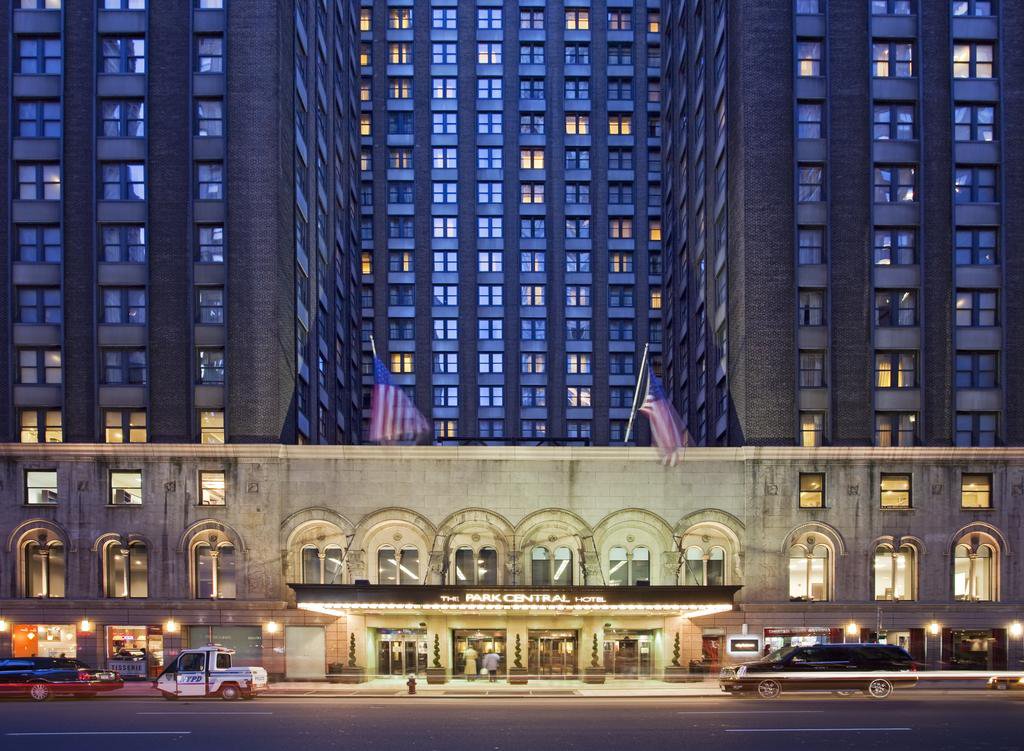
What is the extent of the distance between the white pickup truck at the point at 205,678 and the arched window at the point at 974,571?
32.1 m

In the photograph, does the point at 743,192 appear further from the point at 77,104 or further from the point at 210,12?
the point at 77,104

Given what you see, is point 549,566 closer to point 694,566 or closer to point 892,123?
point 694,566

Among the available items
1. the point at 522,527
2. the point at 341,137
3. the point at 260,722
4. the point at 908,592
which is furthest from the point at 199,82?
the point at 908,592

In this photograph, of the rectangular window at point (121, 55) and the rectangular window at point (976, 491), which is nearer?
the rectangular window at point (976, 491)

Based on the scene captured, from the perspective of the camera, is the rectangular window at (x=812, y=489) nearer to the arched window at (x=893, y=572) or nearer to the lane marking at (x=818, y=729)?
the arched window at (x=893, y=572)

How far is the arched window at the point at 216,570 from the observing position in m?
43.8

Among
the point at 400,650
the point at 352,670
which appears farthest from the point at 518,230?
the point at 352,670

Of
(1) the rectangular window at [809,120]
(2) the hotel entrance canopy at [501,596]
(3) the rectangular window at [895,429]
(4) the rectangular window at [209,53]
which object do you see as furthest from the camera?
(4) the rectangular window at [209,53]

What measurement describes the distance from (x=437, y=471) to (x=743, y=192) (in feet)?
66.5

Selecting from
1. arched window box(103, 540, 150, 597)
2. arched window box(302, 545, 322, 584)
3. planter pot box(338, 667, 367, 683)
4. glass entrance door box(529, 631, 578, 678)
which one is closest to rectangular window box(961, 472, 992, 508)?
glass entrance door box(529, 631, 578, 678)

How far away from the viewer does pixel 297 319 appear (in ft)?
166

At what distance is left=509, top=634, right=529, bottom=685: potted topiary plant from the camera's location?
40625 mm

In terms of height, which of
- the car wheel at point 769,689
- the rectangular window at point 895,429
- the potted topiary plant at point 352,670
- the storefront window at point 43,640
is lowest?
the potted topiary plant at point 352,670

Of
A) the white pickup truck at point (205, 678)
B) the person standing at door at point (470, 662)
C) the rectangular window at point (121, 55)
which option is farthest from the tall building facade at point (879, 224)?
the rectangular window at point (121, 55)
